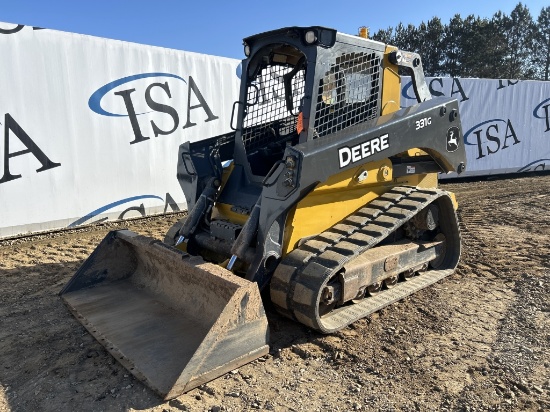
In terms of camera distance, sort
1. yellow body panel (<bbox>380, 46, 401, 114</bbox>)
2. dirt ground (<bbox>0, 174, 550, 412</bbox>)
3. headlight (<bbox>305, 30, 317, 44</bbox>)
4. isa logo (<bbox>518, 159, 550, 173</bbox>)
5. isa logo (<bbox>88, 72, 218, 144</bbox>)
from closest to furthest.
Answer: dirt ground (<bbox>0, 174, 550, 412</bbox>) < headlight (<bbox>305, 30, 317, 44</bbox>) < yellow body panel (<bbox>380, 46, 401, 114</bbox>) < isa logo (<bbox>88, 72, 218, 144</bbox>) < isa logo (<bbox>518, 159, 550, 173</bbox>)

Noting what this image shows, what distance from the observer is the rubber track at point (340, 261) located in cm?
311

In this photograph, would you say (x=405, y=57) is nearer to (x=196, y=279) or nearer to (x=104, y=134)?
(x=196, y=279)

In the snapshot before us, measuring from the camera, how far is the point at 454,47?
3450 cm

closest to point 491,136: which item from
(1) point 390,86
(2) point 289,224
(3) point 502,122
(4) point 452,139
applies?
(3) point 502,122

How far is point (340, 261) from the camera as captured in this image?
3174 millimetres

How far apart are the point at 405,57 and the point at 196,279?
109 inches

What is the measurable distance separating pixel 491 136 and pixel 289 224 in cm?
1029

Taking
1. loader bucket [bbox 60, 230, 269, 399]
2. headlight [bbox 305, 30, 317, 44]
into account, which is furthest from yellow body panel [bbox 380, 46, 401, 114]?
loader bucket [bbox 60, 230, 269, 399]

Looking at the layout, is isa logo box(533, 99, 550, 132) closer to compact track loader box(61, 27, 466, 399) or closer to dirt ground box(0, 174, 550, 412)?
dirt ground box(0, 174, 550, 412)

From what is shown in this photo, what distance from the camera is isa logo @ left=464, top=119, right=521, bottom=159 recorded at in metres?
11.6

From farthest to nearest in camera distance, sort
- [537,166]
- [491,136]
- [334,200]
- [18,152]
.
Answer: [537,166]
[491,136]
[18,152]
[334,200]

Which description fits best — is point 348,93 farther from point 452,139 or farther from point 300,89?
point 452,139

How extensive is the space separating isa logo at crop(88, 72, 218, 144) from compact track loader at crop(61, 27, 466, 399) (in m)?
3.33

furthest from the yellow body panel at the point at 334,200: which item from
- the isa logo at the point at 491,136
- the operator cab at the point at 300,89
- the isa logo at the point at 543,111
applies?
the isa logo at the point at 543,111
